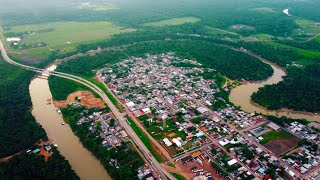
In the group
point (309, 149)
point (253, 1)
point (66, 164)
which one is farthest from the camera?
point (253, 1)

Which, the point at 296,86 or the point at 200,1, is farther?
the point at 200,1

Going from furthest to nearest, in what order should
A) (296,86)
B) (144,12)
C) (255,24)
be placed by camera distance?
1. (144,12)
2. (255,24)
3. (296,86)

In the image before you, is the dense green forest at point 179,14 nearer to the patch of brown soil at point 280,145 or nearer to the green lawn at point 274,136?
the green lawn at point 274,136

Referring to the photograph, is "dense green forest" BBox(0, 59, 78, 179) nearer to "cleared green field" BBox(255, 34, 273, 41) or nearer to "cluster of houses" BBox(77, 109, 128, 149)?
"cluster of houses" BBox(77, 109, 128, 149)

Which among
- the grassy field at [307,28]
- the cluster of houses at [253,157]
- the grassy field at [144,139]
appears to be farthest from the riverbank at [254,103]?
the grassy field at [307,28]

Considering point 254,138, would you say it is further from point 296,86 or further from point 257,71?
point 257,71

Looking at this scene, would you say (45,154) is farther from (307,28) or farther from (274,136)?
(307,28)

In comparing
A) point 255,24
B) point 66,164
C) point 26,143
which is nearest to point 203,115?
point 66,164
